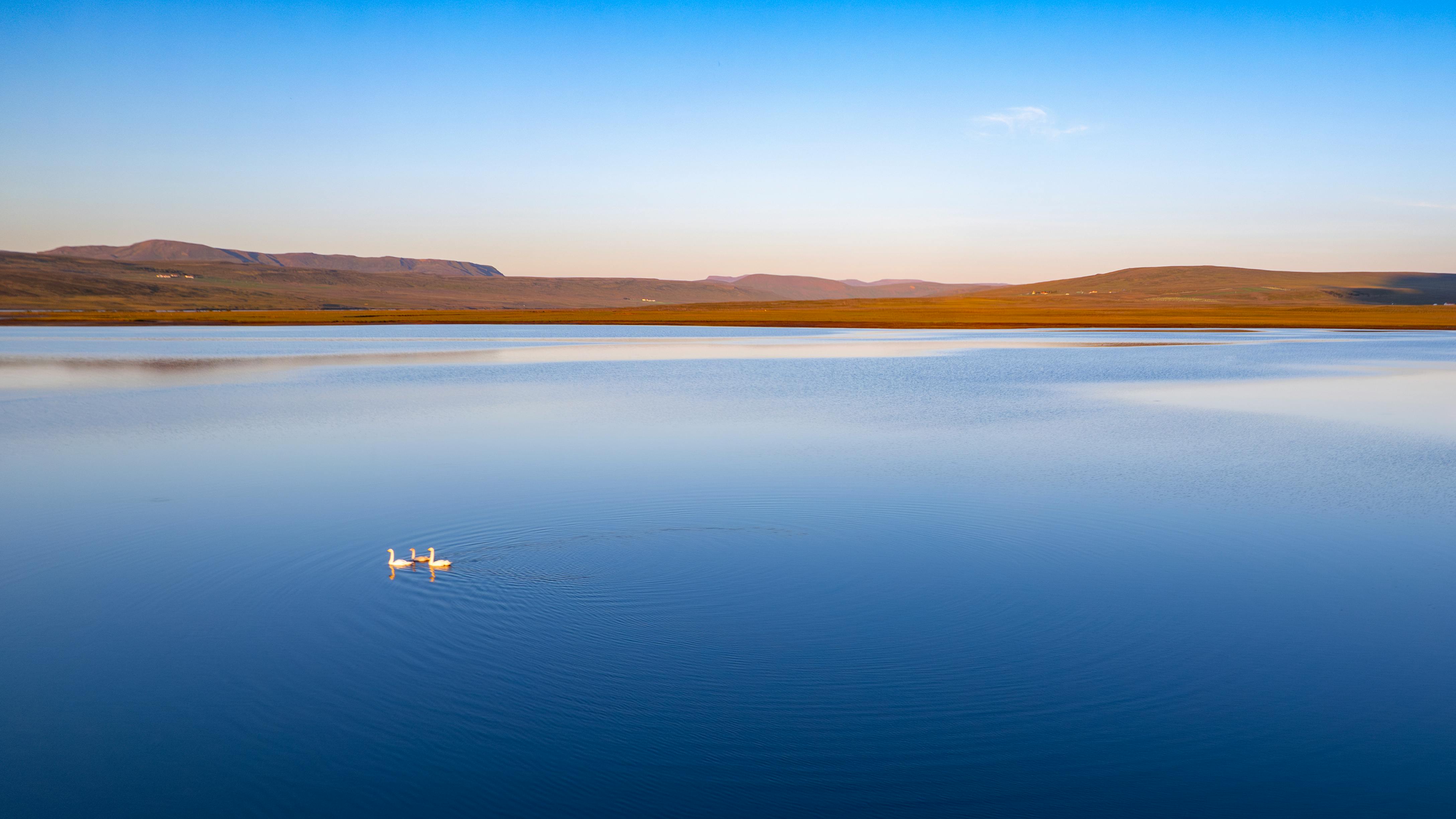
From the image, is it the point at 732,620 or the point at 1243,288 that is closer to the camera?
the point at 732,620

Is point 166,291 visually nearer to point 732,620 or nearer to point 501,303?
point 501,303

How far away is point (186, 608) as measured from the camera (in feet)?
22.2

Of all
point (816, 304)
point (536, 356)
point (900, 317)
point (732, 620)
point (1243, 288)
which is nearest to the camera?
point (732, 620)

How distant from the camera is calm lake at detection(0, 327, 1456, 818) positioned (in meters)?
4.43

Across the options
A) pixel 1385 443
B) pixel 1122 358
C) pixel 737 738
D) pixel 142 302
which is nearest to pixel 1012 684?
pixel 737 738

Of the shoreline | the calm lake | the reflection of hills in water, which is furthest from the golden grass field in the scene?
the calm lake

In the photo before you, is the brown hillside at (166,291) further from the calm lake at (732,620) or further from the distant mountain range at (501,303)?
the calm lake at (732,620)

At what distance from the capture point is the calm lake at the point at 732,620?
4426 millimetres

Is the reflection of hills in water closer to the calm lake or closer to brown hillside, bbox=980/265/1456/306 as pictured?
the calm lake

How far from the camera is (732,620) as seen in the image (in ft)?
21.0

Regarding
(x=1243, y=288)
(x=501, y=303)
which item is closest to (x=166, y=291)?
(x=501, y=303)

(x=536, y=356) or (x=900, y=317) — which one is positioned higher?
(x=900, y=317)

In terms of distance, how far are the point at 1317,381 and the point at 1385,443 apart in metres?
10.8

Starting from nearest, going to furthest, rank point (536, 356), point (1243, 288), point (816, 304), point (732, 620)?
point (732, 620) → point (536, 356) → point (816, 304) → point (1243, 288)
